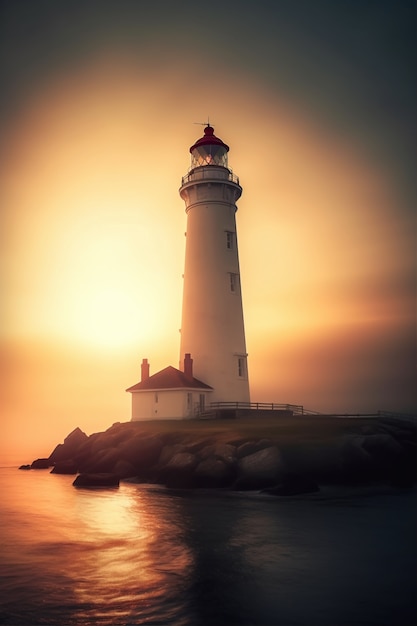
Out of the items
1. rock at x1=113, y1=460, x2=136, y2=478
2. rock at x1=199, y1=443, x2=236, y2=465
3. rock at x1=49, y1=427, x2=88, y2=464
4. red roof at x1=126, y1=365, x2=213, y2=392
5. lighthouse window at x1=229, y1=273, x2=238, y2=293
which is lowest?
rock at x1=113, y1=460, x2=136, y2=478

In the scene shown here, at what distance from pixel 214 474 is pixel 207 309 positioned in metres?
16.4

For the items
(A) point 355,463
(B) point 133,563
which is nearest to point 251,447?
(A) point 355,463

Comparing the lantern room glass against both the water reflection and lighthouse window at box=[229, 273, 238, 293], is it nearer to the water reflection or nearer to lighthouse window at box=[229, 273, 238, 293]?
lighthouse window at box=[229, 273, 238, 293]

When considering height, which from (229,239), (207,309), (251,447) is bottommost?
(251,447)

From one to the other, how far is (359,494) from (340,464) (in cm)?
259

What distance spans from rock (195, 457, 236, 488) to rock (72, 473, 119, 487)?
15.4ft

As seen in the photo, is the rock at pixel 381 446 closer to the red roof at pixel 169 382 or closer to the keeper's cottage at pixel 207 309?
the red roof at pixel 169 382

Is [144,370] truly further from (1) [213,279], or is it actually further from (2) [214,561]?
(2) [214,561]

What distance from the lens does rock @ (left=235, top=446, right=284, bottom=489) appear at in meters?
23.1

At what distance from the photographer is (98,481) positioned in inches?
1069

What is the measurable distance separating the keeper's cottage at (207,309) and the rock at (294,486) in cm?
1419

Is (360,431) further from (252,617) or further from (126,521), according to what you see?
(252,617)

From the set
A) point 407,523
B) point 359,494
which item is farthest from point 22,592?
point 359,494

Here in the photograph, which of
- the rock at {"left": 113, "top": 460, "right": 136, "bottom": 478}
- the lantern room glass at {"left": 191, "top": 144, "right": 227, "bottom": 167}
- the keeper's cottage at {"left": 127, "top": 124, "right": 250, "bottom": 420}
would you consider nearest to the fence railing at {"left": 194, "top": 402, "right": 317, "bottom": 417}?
the keeper's cottage at {"left": 127, "top": 124, "right": 250, "bottom": 420}
